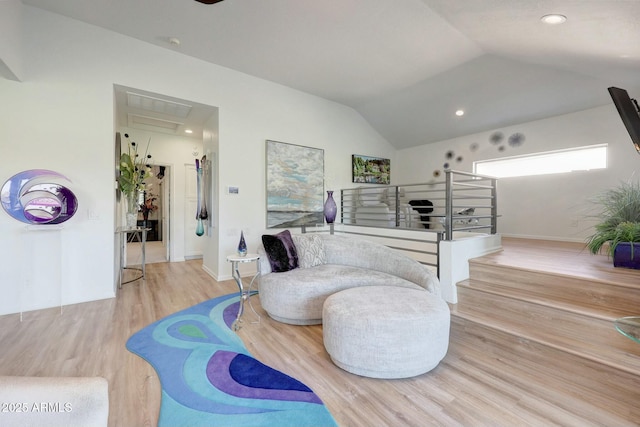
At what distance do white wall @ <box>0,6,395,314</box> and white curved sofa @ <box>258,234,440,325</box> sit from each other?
1.79 metres

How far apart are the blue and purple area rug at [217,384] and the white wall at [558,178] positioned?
5.51 metres

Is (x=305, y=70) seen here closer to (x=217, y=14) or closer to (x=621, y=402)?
(x=217, y=14)

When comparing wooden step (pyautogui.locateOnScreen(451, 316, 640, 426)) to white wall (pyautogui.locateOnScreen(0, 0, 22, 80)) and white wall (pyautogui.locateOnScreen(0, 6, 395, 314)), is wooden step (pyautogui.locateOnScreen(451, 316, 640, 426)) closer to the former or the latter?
white wall (pyautogui.locateOnScreen(0, 6, 395, 314))

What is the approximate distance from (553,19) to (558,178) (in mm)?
3360

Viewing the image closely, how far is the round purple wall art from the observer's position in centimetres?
290

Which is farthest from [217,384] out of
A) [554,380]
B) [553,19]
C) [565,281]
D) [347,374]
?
[553,19]

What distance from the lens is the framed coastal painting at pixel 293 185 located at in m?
4.80

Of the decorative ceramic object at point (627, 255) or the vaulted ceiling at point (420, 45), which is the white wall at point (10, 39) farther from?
the decorative ceramic object at point (627, 255)

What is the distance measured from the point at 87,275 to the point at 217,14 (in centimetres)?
355

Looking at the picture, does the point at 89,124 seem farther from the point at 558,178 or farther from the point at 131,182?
the point at 558,178

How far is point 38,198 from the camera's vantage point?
2984 mm

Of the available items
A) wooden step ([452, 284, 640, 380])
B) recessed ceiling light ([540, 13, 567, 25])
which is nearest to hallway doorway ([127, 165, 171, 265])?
wooden step ([452, 284, 640, 380])

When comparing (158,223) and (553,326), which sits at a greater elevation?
(158,223)

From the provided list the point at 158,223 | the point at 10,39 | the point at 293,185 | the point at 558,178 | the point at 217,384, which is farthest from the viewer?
the point at 158,223
